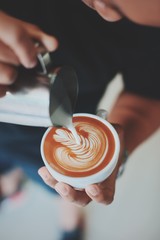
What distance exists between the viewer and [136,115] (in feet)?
2.51

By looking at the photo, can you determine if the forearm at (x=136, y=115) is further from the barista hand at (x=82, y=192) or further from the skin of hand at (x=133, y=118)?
the barista hand at (x=82, y=192)

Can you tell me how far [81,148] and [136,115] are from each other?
261 mm

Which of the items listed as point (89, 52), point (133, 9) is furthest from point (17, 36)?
point (89, 52)

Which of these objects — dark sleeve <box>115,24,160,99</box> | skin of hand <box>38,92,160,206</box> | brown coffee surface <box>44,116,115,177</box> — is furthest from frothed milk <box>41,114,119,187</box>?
dark sleeve <box>115,24,160,99</box>

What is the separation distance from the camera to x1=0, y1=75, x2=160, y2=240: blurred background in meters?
0.67

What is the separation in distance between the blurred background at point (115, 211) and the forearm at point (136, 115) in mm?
38

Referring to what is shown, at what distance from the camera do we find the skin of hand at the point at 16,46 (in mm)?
400

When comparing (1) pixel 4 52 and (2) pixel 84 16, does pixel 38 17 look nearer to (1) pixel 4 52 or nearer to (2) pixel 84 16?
(2) pixel 84 16

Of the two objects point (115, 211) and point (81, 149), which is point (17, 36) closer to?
point (81, 149)

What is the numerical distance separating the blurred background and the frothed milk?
0.20 m

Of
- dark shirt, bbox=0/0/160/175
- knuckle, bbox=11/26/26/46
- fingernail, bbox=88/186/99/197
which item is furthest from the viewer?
dark shirt, bbox=0/0/160/175

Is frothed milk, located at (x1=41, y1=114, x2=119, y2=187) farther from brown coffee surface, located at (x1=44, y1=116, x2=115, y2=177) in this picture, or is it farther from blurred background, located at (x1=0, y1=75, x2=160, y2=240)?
blurred background, located at (x1=0, y1=75, x2=160, y2=240)

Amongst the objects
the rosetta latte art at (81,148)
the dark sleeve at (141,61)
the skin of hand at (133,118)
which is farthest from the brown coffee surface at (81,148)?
the dark sleeve at (141,61)

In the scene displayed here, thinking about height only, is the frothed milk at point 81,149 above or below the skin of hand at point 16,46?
below
